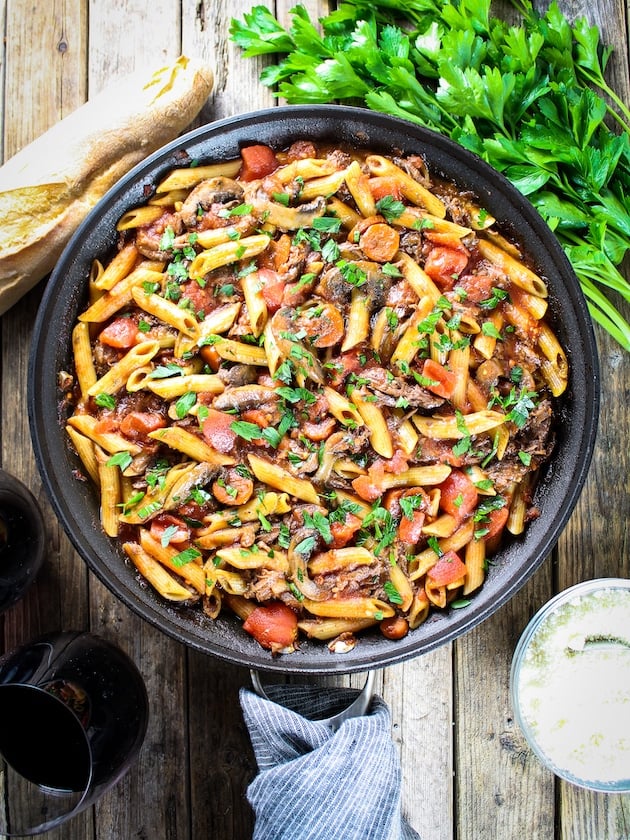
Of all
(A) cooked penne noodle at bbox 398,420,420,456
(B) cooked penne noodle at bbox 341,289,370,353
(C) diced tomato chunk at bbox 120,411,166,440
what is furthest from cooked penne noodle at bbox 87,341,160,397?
(A) cooked penne noodle at bbox 398,420,420,456

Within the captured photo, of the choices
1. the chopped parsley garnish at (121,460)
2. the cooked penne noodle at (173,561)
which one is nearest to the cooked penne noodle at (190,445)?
the chopped parsley garnish at (121,460)

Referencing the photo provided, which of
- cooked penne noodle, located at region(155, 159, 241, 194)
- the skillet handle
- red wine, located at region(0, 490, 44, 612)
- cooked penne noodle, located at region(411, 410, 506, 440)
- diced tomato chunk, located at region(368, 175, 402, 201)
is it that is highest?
diced tomato chunk, located at region(368, 175, 402, 201)

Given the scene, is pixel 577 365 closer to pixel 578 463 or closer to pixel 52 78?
pixel 578 463

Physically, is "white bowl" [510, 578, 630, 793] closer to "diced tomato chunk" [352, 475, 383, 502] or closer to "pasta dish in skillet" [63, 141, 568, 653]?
"pasta dish in skillet" [63, 141, 568, 653]

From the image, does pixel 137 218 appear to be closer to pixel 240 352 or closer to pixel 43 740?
pixel 240 352

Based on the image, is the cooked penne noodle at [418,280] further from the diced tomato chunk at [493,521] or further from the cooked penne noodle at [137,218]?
the cooked penne noodle at [137,218]

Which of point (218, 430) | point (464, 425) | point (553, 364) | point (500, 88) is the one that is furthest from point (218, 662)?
point (500, 88)
